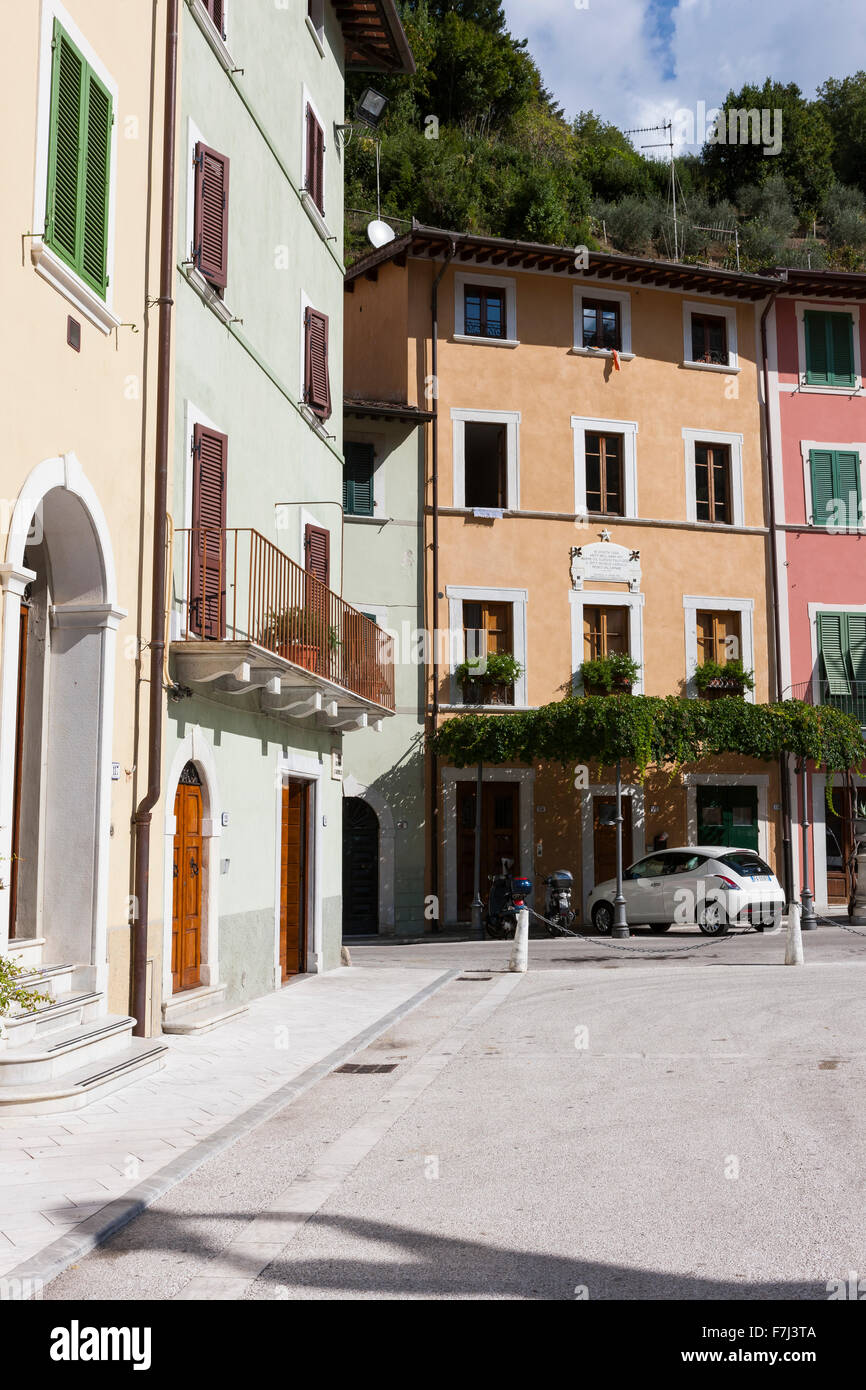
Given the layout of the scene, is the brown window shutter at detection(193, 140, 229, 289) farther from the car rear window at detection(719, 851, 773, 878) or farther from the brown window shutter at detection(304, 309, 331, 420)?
the car rear window at detection(719, 851, 773, 878)

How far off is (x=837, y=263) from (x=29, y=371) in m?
50.6

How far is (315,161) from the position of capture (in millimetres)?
18891

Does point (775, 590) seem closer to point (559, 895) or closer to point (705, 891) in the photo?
point (705, 891)

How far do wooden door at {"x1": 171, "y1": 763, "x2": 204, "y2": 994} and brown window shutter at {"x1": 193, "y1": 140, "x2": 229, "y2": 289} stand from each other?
16.8ft

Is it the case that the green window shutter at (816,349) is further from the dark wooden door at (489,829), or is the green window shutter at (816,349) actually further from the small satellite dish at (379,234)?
the dark wooden door at (489,829)

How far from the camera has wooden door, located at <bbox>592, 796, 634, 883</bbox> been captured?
28.0 metres

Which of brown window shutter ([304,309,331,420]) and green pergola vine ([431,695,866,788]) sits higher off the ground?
brown window shutter ([304,309,331,420])

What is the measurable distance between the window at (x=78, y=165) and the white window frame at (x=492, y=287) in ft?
60.6

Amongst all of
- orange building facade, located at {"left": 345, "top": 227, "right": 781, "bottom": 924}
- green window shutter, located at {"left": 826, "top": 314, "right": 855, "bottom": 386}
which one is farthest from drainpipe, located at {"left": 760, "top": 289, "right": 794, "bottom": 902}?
green window shutter, located at {"left": 826, "top": 314, "right": 855, "bottom": 386}

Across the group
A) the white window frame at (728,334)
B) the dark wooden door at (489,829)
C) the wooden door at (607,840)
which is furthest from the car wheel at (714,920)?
the white window frame at (728,334)

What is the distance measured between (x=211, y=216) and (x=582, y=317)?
17.2m

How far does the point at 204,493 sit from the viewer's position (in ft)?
43.5
